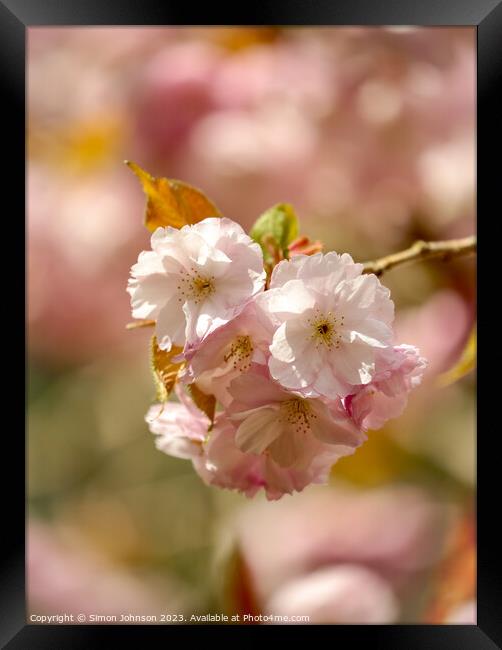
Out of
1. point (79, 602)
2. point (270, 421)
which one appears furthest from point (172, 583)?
point (270, 421)

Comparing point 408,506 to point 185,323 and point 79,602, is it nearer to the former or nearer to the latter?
point 79,602

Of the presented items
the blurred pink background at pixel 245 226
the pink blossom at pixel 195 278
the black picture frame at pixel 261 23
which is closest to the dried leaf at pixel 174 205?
the pink blossom at pixel 195 278

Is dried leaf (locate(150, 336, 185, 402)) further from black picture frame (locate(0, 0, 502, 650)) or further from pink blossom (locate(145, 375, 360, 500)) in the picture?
black picture frame (locate(0, 0, 502, 650))

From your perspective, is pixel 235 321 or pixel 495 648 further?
pixel 495 648

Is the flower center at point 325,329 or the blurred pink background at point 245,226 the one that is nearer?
the flower center at point 325,329

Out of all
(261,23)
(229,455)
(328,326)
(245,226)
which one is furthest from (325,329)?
(245,226)

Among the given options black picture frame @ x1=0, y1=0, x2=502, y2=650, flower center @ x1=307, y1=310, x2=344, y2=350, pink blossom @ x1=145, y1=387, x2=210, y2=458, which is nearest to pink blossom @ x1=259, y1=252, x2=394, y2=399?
flower center @ x1=307, y1=310, x2=344, y2=350

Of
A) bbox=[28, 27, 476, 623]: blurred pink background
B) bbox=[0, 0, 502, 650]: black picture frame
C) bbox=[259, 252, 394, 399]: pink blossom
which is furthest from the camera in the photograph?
bbox=[28, 27, 476, 623]: blurred pink background

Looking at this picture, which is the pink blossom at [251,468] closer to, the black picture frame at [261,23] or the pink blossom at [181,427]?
the pink blossom at [181,427]
